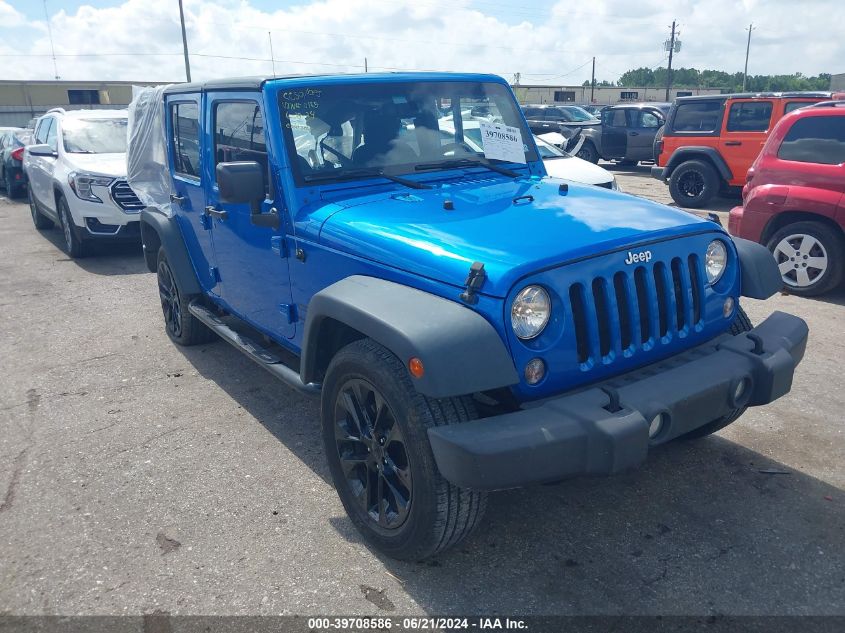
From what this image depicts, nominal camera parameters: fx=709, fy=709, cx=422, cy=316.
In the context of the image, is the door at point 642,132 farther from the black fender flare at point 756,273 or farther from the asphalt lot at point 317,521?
the black fender flare at point 756,273

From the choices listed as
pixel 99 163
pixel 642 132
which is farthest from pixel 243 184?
pixel 642 132

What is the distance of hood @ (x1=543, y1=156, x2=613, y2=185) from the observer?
918 centimetres

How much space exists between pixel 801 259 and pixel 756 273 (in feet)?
12.5

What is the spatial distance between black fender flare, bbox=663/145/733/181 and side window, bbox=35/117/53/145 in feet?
32.6

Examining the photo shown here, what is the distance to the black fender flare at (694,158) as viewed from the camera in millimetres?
11726

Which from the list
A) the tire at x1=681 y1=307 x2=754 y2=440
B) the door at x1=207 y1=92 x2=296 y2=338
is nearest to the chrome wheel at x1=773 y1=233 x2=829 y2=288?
the tire at x1=681 y1=307 x2=754 y2=440

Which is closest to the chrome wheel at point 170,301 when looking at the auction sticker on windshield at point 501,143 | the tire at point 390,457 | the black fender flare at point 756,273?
the auction sticker on windshield at point 501,143

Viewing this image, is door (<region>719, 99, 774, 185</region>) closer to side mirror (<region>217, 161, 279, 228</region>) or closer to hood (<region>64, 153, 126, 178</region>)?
hood (<region>64, 153, 126, 178</region>)

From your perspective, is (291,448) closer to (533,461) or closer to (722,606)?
(533,461)

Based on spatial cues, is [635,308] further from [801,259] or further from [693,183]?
[693,183]

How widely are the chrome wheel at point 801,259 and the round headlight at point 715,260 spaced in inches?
147

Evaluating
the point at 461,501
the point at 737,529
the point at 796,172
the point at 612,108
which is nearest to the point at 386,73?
the point at 461,501

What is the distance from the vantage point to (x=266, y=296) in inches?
159

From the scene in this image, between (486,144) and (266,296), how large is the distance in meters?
1.54
